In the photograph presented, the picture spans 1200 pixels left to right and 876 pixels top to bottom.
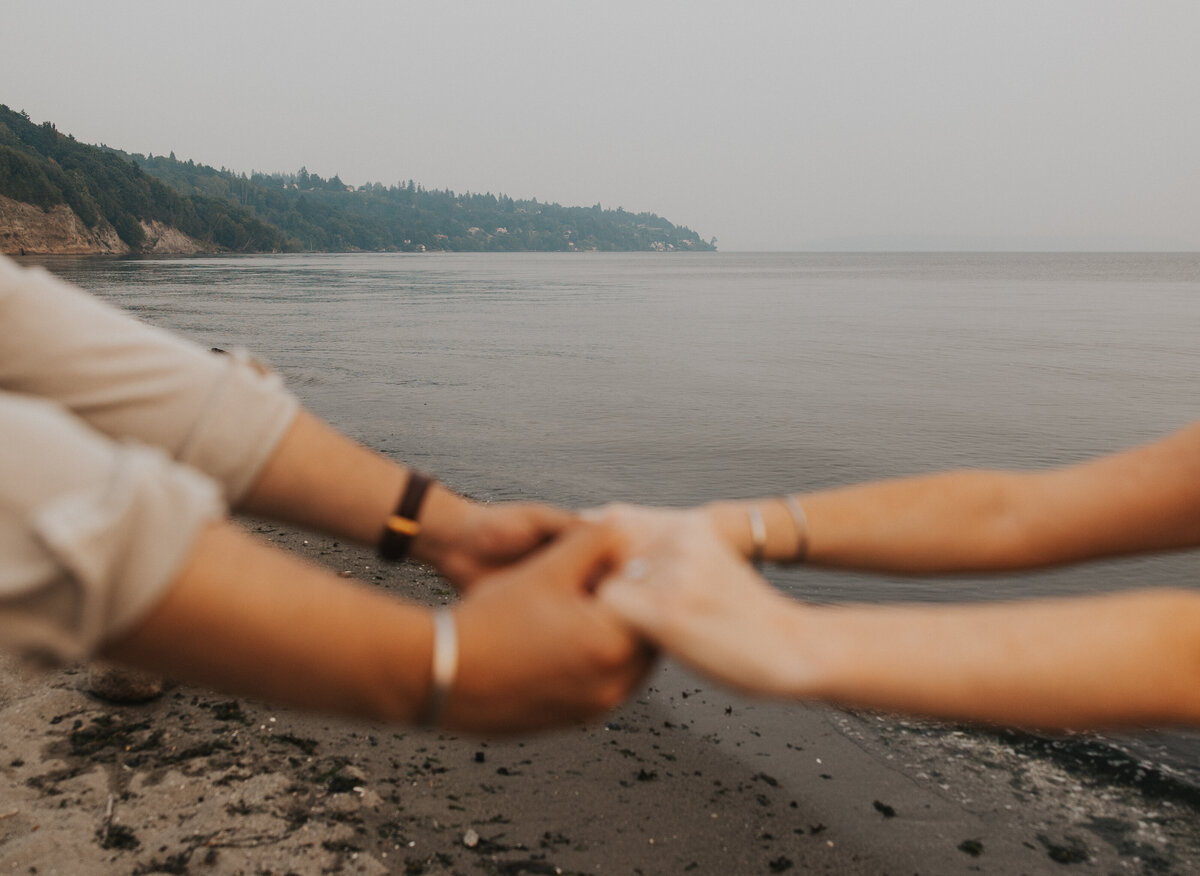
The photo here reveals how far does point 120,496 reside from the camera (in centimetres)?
116

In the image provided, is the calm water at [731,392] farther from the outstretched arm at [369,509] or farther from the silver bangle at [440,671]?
the silver bangle at [440,671]

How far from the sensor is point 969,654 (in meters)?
1.49

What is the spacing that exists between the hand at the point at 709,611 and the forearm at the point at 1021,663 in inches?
1.5

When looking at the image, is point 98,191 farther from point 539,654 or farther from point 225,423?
point 539,654

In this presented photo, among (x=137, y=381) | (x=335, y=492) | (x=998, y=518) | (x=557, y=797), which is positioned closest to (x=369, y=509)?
(x=335, y=492)

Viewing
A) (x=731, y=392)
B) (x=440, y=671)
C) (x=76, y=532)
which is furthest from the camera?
(x=731, y=392)

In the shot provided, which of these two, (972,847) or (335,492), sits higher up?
(335,492)

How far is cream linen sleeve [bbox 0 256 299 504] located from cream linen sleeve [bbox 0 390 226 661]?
787 millimetres

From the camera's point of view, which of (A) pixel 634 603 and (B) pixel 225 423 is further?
(B) pixel 225 423

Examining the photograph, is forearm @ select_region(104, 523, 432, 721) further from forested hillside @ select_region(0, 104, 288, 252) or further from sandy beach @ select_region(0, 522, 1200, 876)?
Answer: forested hillside @ select_region(0, 104, 288, 252)

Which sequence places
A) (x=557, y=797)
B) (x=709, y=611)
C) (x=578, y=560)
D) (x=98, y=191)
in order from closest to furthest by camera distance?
(x=709, y=611) < (x=578, y=560) < (x=557, y=797) < (x=98, y=191)

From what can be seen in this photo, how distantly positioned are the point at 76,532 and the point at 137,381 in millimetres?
955

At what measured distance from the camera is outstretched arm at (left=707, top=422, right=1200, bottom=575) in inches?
84.7

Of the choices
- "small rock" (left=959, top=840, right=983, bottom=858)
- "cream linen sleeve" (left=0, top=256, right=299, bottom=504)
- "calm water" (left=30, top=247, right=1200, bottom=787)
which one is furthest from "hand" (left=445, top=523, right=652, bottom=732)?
"calm water" (left=30, top=247, right=1200, bottom=787)
